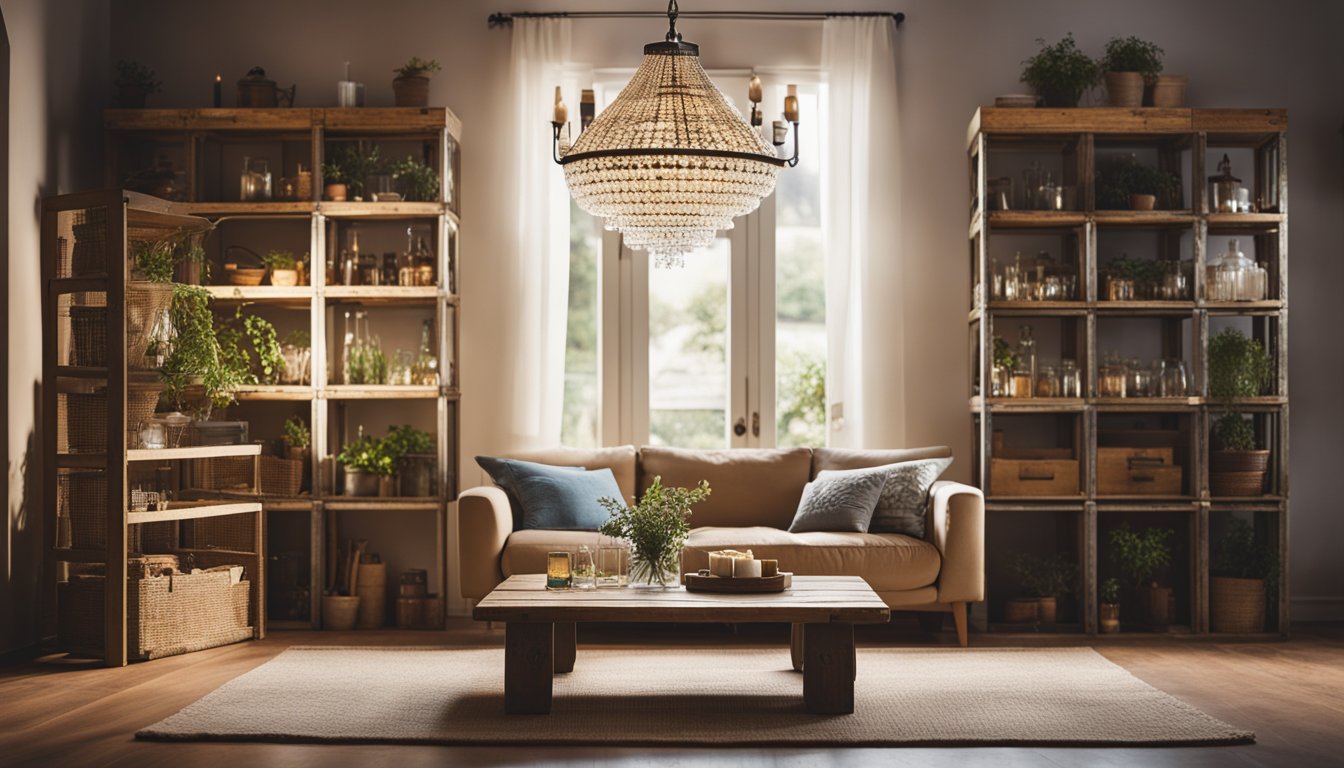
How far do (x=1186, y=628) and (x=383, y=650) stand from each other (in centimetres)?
375

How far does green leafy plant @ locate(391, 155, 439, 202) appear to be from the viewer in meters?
6.11

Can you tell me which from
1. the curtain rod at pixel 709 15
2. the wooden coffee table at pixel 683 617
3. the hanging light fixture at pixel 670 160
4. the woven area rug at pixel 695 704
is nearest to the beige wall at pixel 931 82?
the curtain rod at pixel 709 15

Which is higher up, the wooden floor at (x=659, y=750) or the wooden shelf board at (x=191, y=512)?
the wooden shelf board at (x=191, y=512)

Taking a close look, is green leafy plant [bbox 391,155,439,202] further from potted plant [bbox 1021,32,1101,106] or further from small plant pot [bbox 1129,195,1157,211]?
small plant pot [bbox 1129,195,1157,211]

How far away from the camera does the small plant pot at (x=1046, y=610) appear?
5.90 metres

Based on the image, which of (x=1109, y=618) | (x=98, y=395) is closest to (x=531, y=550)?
(x=98, y=395)

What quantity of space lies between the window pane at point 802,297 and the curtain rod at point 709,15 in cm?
38

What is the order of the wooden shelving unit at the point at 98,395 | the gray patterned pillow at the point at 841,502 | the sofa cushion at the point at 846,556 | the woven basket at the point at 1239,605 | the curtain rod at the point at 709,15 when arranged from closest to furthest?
the wooden shelving unit at the point at 98,395
the sofa cushion at the point at 846,556
the gray patterned pillow at the point at 841,502
the woven basket at the point at 1239,605
the curtain rod at the point at 709,15

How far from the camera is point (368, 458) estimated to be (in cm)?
602

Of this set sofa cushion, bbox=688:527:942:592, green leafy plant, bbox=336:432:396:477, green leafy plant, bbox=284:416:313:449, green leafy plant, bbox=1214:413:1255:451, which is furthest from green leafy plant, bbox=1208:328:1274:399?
green leafy plant, bbox=284:416:313:449

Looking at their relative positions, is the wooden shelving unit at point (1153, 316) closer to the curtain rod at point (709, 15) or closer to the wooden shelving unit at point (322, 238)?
the curtain rod at point (709, 15)

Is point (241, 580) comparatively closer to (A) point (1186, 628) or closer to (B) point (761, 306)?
(B) point (761, 306)

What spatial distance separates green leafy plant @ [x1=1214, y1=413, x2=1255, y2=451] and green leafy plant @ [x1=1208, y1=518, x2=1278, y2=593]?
1.27 feet

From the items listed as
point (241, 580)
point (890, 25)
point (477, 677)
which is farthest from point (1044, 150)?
point (241, 580)
